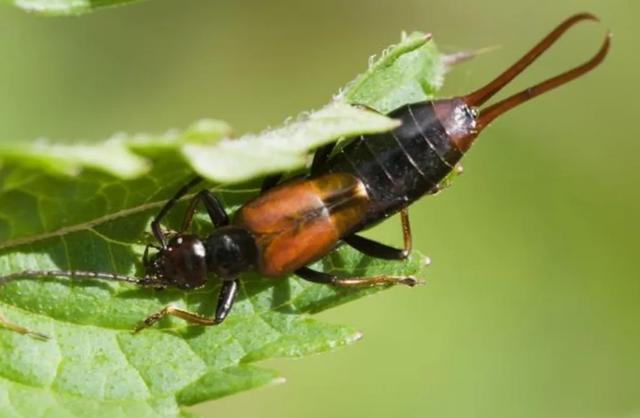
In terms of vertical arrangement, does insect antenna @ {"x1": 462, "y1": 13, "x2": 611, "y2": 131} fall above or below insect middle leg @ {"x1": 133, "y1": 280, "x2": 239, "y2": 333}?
above

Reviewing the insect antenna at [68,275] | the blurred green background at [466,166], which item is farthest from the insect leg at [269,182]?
the blurred green background at [466,166]

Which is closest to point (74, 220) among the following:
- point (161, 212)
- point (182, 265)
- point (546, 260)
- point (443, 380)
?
point (161, 212)

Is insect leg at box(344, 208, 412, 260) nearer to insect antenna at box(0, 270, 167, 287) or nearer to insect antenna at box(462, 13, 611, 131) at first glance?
insect antenna at box(462, 13, 611, 131)

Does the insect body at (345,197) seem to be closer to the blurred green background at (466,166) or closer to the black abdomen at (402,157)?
the black abdomen at (402,157)

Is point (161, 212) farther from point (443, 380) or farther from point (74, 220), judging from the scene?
point (443, 380)

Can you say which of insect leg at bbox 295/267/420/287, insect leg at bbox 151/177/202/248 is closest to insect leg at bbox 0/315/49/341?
insect leg at bbox 151/177/202/248

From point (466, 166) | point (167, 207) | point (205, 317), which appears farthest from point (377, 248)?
point (466, 166)

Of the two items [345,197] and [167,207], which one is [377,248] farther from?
[167,207]
